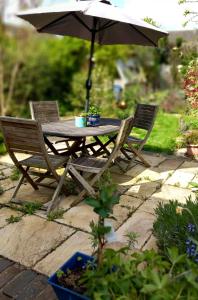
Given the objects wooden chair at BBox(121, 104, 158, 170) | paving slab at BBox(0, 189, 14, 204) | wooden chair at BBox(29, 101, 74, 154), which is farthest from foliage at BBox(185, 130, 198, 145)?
paving slab at BBox(0, 189, 14, 204)

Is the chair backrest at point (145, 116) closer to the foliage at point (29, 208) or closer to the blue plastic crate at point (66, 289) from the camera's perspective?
the foliage at point (29, 208)

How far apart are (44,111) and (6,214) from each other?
2.21 m

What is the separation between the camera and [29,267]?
2.70 m

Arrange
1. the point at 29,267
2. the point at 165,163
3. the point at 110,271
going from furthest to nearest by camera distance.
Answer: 1. the point at 165,163
2. the point at 29,267
3. the point at 110,271

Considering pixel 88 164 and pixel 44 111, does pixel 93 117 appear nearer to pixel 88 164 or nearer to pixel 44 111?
pixel 88 164

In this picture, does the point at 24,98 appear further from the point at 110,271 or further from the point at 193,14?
the point at 110,271

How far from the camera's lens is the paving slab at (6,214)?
3.40m

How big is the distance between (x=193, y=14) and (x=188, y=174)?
8.17 feet

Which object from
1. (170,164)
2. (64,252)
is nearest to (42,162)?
(64,252)

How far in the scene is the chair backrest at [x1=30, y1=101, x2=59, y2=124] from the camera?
5.16 m

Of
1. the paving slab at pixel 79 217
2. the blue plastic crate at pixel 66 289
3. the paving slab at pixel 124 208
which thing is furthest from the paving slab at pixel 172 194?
the blue plastic crate at pixel 66 289

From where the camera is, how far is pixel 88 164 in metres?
4.02

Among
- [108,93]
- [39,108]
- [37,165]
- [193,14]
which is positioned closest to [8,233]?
[37,165]

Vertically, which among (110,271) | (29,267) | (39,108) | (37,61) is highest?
(37,61)
